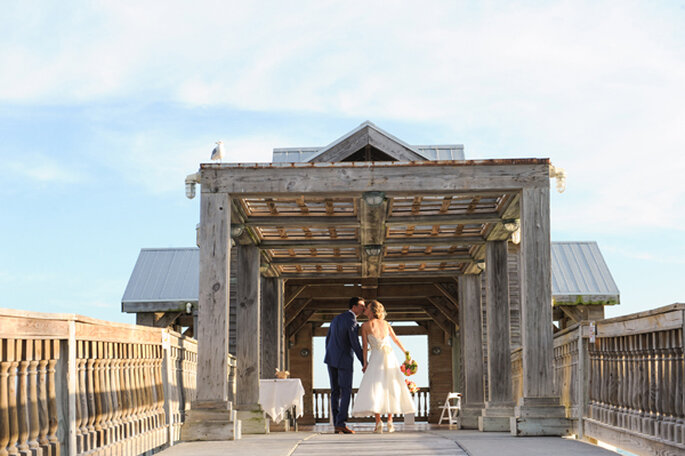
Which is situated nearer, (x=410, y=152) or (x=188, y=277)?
(x=410, y=152)

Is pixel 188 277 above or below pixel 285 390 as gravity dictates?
above

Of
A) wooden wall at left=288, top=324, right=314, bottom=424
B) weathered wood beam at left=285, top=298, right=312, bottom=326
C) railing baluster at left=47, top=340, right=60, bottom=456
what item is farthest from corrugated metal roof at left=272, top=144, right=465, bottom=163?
railing baluster at left=47, top=340, right=60, bottom=456

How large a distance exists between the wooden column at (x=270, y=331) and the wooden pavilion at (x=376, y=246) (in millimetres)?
24

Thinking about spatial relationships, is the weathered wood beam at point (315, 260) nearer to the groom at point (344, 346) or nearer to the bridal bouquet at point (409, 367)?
the groom at point (344, 346)

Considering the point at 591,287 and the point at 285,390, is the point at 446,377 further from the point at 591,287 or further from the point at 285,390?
the point at 285,390

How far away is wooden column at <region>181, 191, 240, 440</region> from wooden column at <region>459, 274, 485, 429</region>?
6.31 m

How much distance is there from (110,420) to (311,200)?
535 cm

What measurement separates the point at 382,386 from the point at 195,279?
11.2m

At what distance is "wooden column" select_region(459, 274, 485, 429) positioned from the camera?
49.8ft

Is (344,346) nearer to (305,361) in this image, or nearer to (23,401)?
(23,401)

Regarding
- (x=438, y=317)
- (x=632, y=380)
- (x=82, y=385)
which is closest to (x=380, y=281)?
(x=438, y=317)

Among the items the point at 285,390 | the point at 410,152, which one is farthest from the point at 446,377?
the point at 410,152

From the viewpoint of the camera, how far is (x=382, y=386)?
10812 millimetres

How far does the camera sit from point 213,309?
1007 centimetres
